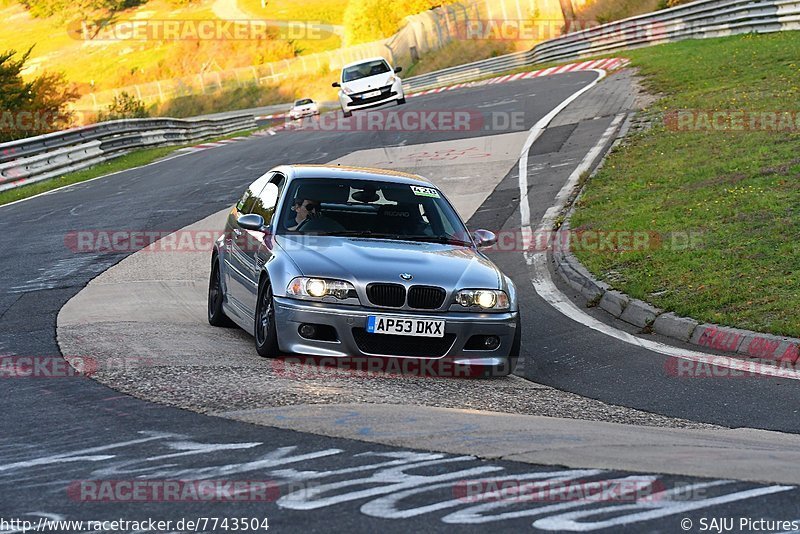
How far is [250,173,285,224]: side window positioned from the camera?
410 inches

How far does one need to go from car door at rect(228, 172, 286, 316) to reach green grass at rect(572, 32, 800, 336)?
12.5 ft

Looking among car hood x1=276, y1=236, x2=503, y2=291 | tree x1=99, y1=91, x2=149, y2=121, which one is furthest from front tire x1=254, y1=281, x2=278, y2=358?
tree x1=99, y1=91, x2=149, y2=121

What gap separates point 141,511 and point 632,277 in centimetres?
885

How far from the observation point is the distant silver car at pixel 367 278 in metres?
8.77

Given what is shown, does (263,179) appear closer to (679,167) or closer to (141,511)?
(141,511)

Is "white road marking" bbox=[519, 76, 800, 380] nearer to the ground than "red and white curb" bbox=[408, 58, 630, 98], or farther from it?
nearer to the ground

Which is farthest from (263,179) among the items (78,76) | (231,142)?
(78,76)
